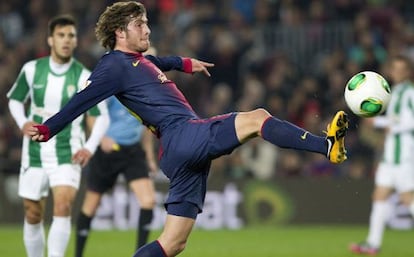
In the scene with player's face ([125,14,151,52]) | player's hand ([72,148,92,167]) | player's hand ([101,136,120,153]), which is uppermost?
player's face ([125,14,151,52])

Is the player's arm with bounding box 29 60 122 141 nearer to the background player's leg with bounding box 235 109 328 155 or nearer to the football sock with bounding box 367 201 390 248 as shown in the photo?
the background player's leg with bounding box 235 109 328 155

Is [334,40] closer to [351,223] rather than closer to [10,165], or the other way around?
[351,223]

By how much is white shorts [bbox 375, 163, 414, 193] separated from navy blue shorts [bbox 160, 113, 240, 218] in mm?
4862

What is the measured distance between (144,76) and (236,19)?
1003 cm

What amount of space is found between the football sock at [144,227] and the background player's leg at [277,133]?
3.32 meters

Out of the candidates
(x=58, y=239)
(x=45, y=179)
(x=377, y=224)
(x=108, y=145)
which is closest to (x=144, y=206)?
(x=108, y=145)

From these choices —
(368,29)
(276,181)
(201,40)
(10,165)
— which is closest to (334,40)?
(368,29)

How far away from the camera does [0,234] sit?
13.8 metres

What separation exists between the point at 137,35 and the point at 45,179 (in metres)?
2.09

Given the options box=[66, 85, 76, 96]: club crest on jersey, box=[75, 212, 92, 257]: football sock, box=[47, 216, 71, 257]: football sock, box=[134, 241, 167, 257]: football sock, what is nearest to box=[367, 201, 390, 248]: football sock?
box=[75, 212, 92, 257]: football sock

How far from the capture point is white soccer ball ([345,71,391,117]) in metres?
7.66

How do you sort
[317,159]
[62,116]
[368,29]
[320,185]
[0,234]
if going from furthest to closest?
1. [368,29]
2. [317,159]
3. [320,185]
4. [0,234]
5. [62,116]

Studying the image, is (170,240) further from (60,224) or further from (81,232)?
(81,232)

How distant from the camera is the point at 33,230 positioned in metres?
9.23
